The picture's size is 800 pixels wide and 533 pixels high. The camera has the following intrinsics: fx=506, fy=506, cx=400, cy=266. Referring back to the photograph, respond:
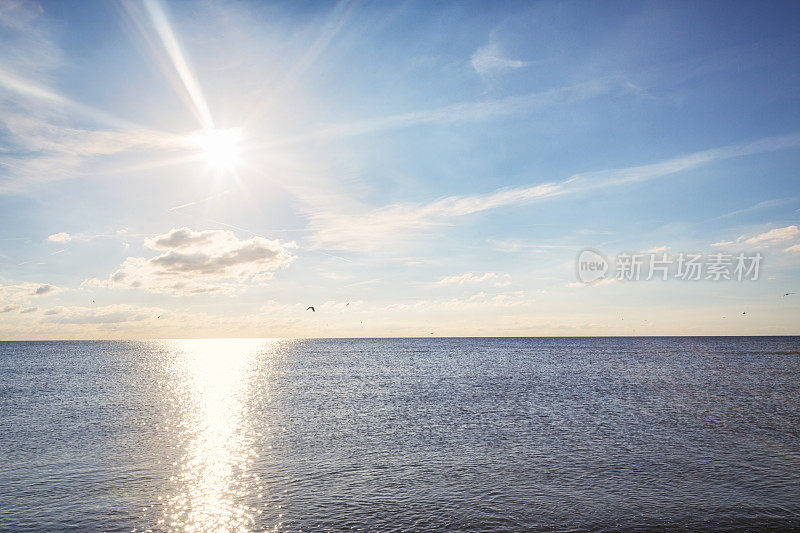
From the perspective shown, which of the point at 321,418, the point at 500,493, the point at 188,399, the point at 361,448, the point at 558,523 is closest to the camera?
the point at 558,523

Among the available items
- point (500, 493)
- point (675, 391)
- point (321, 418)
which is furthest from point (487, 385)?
point (500, 493)

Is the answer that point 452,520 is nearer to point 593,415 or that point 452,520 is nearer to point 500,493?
point 500,493

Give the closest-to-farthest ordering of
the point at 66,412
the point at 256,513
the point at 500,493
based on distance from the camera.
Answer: the point at 256,513
the point at 500,493
the point at 66,412

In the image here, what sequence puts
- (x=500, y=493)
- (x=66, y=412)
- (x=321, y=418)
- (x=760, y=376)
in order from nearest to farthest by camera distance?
1. (x=500, y=493)
2. (x=321, y=418)
3. (x=66, y=412)
4. (x=760, y=376)

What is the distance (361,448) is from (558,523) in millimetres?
16337

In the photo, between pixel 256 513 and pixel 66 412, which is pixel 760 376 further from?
pixel 66 412

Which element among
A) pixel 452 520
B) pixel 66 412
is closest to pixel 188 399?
pixel 66 412

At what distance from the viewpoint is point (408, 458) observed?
32031 millimetres

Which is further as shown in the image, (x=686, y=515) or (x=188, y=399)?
(x=188, y=399)

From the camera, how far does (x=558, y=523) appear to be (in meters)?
21.5

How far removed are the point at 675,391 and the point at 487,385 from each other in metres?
25.1

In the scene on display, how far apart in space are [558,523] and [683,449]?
17635 mm

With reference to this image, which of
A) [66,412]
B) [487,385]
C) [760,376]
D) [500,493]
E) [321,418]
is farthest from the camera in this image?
[760,376]

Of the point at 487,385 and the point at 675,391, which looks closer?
the point at 675,391
